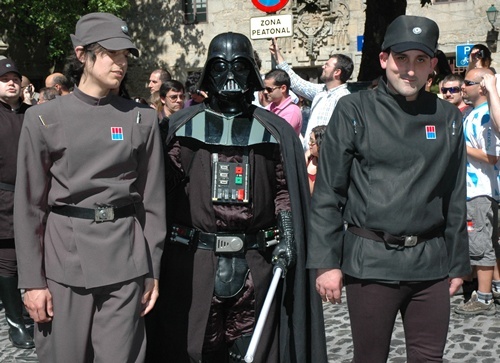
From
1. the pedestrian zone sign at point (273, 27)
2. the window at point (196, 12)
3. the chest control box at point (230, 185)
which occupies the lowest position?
the chest control box at point (230, 185)

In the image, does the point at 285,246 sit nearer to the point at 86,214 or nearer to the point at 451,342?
the point at 86,214

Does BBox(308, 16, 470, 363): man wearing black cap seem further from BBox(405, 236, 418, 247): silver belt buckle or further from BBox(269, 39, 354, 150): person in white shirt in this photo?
BBox(269, 39, 354, 150): person in white shirt

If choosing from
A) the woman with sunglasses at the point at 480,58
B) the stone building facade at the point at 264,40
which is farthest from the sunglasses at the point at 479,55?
the stone building facade at the point at 264,40

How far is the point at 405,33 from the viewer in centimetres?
330

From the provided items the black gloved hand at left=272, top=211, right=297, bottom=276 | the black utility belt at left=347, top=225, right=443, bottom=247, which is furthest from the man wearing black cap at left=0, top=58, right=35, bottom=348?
the black utility belt at left=347, top=225, right=443, bottom=247

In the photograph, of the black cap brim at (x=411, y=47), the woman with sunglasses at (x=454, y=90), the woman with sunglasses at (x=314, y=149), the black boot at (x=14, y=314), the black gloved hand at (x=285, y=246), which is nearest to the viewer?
the black cap brim at (x=411, y=47)

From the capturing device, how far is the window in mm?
23062

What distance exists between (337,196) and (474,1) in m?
17.5

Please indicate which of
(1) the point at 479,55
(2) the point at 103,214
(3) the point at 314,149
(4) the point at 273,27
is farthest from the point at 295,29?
(2) the point at 103,214

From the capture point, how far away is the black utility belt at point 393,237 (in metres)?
3.30

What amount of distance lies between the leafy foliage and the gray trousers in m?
18.3

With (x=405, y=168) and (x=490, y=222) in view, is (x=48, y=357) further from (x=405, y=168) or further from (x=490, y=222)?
(x=490, y=222)

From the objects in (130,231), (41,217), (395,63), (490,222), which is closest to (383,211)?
(395,63)

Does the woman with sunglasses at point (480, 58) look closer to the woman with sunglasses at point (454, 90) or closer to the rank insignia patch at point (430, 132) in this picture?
the woman with sunglasses at point (454, 90)
